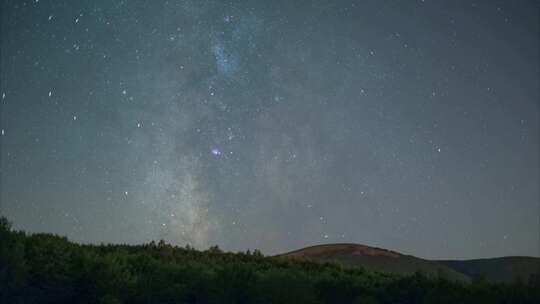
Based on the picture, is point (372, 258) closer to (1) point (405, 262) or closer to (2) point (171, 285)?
(1) point (405, 262)

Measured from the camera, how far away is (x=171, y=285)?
59.6 ft

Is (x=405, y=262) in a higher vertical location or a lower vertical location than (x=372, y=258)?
lower

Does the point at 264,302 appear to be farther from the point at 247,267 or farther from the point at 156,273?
the point at 156,273

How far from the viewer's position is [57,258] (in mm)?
16531

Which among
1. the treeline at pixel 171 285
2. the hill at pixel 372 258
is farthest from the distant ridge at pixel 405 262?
the treeline at pixel 171 285

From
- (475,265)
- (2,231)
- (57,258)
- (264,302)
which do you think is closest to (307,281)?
(264,302)

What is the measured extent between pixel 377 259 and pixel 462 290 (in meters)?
50.0

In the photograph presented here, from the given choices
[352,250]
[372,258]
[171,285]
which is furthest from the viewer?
[352,250]

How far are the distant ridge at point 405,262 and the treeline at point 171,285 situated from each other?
44110 millimetres

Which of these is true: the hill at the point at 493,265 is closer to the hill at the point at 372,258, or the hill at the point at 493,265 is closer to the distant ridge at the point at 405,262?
the distant ridge at the point at 405,262

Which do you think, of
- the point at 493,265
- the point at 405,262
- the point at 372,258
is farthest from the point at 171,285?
the point at 493,265

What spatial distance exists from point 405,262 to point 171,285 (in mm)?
52441

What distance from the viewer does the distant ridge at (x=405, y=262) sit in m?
64.7

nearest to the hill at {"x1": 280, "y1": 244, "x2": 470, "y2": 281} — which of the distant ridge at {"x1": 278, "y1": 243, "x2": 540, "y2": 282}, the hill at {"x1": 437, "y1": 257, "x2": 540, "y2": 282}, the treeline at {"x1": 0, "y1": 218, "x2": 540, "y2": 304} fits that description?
the distant ridge at {"x1": 278, "y1": 243, "x2": 540, "y2": 282}
